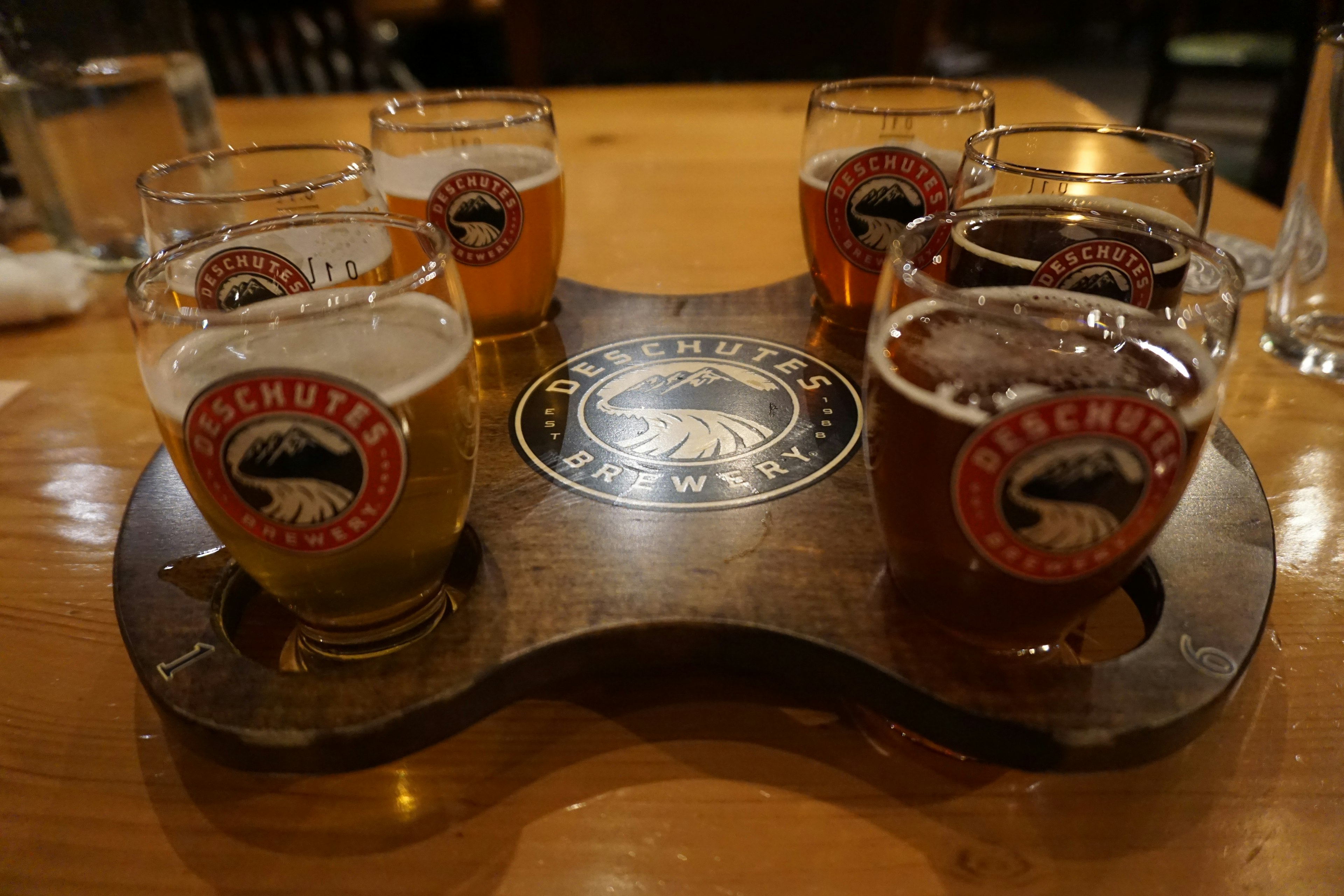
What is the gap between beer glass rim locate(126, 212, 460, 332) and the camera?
543 mm

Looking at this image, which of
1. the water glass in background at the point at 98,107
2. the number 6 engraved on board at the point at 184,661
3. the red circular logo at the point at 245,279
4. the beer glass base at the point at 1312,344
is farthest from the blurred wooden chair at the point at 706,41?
the number 6 engraved on board at the point at 184,661

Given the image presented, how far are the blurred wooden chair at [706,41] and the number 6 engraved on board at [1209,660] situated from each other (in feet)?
8.72

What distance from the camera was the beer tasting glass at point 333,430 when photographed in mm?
549

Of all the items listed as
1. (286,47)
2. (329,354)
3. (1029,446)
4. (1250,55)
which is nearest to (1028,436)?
(1029,446)

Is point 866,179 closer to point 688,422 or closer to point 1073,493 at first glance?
point 688,422

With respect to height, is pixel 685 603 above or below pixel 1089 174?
below

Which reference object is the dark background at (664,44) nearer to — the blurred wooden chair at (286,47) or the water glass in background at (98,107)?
the blurred wooden chair at (286,47)

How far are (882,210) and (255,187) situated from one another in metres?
0.71

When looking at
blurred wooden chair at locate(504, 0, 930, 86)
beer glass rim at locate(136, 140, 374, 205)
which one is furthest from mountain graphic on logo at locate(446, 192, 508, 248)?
blurred wooden chair at locate(504, 0, 930, 86)

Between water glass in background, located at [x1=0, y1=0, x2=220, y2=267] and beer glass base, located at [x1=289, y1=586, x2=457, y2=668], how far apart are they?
3.00ft

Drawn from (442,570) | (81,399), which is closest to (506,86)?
(81,399)

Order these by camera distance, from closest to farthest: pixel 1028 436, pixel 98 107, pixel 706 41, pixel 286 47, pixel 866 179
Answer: pixel 1028 436
pixel 866 179
pixel 98 107
pixel 706 41
pixel 286 47

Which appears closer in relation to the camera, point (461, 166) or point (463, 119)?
point (461, 166)

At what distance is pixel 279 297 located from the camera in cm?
77
